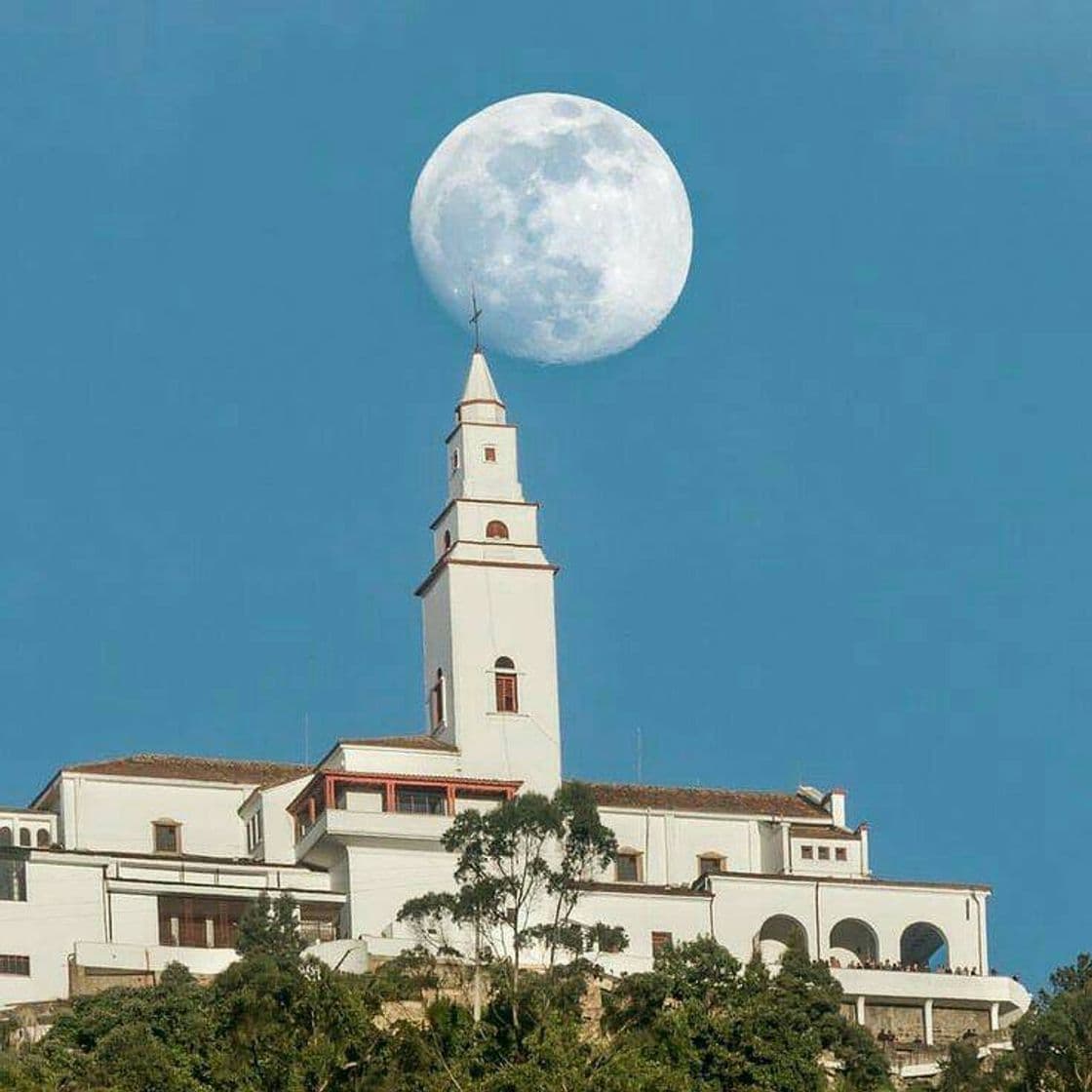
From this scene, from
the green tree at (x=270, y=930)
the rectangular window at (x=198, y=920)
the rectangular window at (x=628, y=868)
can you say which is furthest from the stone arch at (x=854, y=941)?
the rectangular window at (x=198, y=920)

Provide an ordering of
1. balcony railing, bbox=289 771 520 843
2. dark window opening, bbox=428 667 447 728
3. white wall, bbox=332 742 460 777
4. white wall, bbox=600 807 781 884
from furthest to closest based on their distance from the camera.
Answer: white wall, bbox=600 807 781 884 < dark window opening, bbox=428 667 447 728 < white wall, bbox=332 742 460 777 < balcony railing, bbox=289 771 520 843

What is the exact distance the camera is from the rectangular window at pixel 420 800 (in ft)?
376

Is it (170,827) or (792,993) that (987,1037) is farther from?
(170,827)

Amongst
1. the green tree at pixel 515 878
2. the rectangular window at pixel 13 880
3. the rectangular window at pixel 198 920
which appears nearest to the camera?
the green tree at pixel 515 878

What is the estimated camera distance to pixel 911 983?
112938mm

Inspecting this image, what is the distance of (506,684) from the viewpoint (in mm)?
117938

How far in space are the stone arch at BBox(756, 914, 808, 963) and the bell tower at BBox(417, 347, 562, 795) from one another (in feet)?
→ 24.5

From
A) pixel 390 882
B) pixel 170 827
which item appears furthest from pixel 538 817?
pixel 170 827

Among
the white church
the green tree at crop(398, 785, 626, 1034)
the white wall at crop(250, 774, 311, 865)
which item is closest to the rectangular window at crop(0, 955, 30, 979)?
the white church

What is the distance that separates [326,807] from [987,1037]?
19786mm

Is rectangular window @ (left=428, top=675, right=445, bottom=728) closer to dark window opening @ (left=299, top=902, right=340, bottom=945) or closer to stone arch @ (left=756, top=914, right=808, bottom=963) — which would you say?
dark window opening @ (left=299, top=902, right=340, bottom=945)

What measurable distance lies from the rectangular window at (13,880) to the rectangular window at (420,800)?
37.3ft

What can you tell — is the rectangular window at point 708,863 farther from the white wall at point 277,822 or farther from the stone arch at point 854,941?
the white wall at point 277,822

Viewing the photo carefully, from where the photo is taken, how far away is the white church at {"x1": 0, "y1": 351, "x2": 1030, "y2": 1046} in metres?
110
